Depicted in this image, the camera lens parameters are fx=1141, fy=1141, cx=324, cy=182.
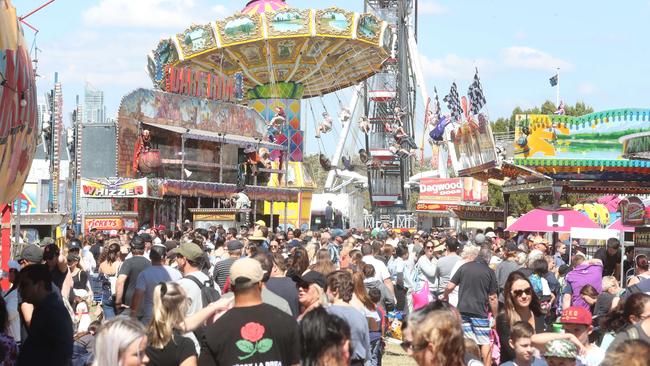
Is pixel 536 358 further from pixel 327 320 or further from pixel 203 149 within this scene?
pixel 203 149

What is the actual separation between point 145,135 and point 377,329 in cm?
3234

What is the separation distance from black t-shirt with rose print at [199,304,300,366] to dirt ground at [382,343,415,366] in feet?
28.1

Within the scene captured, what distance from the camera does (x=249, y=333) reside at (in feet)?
19.5

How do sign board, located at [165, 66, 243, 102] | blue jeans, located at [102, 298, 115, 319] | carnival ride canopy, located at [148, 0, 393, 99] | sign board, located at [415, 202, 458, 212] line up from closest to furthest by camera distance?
blue jeans, located at [102, 298, 115, 319]
sign board, located at [165, 66, 243, 102]
sign board, located at [415, 202, 458, 212]
carnival ride canopy, located at [148, 0, 393, 99]

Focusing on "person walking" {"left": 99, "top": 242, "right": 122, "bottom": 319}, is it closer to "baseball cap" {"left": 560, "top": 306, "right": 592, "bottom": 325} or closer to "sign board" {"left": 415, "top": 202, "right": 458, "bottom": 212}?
"baseball cap" {"left": 560, "top": 306, "right": 592, "bottom": 325}

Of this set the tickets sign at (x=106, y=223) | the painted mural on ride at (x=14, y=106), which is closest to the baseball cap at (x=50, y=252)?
the painted mural on ride at (x=14, y=106)

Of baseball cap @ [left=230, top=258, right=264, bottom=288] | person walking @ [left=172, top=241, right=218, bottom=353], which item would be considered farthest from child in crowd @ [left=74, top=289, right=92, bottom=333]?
baseball cap @ [left=230, top=258, right=264, bottom=288]

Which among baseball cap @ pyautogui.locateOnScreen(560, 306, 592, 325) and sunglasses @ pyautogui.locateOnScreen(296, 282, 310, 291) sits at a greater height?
sunglasses @ pyautogui.locateOnScreen(296, 282, 310, 291)

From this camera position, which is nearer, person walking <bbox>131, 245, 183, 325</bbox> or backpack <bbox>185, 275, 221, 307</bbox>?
backpack <bbox>185, 275, 221, 307</bbox>

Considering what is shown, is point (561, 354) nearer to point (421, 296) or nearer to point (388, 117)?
point (421, 296)

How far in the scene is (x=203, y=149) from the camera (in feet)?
150

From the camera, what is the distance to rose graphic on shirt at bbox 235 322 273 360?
593 cm

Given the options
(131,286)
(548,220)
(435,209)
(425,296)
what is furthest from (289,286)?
(435,209)

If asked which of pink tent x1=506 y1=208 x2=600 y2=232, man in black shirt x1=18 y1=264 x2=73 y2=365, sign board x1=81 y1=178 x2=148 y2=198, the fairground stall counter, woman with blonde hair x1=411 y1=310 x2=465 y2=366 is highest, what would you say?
the fairground stall counter
